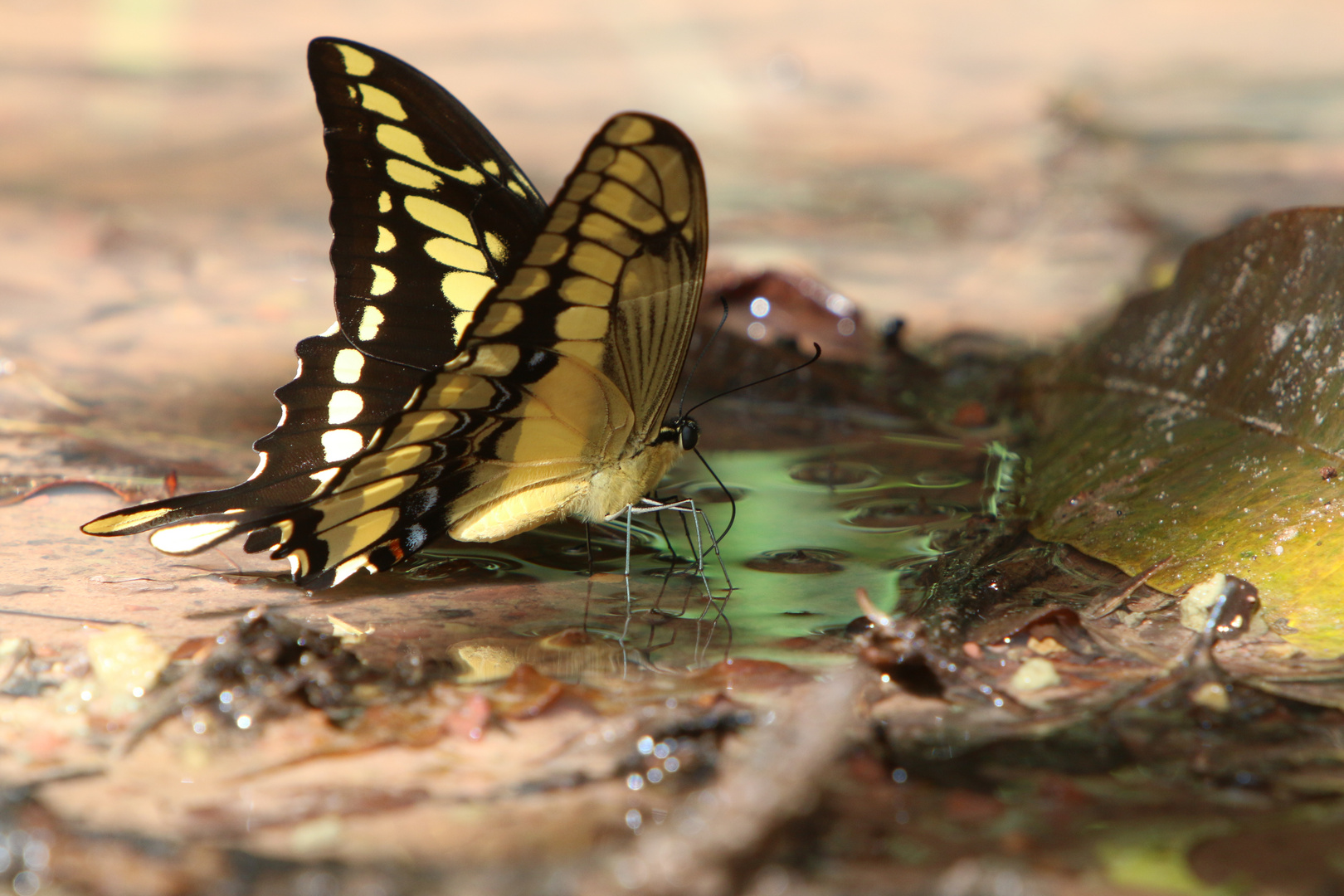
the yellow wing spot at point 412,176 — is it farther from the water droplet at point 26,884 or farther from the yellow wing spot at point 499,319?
the water droplet at point 26,884

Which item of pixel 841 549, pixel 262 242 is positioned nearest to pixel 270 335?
pixel 262 242

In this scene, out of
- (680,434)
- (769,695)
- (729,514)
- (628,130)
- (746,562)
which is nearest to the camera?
(769,695)

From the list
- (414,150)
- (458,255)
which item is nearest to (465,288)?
(458,255)

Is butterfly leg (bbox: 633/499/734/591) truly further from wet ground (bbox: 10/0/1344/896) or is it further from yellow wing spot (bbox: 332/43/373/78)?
yellow wing spot (bbox: 332/43/373/78)

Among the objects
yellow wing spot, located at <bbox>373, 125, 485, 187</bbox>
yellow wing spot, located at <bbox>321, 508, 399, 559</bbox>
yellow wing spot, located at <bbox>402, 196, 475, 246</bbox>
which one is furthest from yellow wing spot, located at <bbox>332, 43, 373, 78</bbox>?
yellow wing spot, located at <bbox>321, 508, 399, 559</bbox>

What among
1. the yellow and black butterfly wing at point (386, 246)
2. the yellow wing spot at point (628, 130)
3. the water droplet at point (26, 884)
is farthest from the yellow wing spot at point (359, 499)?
the water droplet at point (26, 884)

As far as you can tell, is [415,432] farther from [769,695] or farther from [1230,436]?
[1230,436]

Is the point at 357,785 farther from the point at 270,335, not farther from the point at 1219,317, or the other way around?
the point at 270,335
